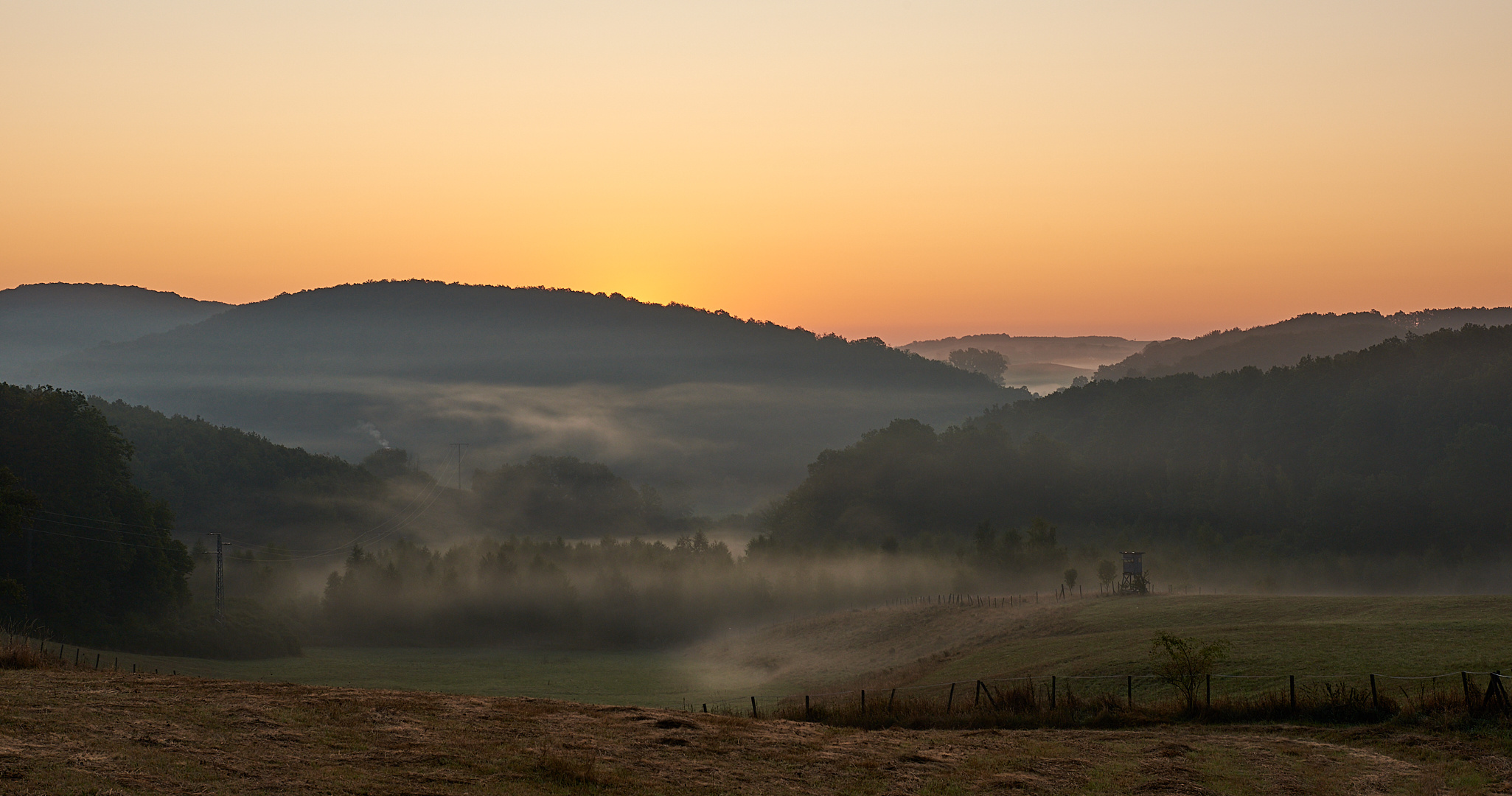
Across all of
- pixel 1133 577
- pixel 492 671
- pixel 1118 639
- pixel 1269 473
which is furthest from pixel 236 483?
pixel 1269 473

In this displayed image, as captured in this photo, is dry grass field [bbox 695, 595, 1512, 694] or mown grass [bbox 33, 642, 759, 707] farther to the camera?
mown grass [bbox 33, 642, 759, 707]

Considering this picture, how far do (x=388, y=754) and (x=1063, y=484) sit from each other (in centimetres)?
16473

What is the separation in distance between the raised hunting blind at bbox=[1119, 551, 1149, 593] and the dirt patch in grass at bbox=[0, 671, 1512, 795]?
69.4 m

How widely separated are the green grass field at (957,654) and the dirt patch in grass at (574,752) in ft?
40.1

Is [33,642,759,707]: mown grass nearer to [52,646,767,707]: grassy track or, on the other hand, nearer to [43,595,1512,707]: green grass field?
[52,646,767,707]: grassy track

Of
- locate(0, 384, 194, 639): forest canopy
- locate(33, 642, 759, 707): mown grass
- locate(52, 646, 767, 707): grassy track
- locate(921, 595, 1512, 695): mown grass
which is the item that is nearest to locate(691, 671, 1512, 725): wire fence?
locate(921, 595, 1512, 695): mown grass

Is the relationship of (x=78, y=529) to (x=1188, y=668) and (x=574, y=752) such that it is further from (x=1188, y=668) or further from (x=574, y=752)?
(x=1188, y=668)

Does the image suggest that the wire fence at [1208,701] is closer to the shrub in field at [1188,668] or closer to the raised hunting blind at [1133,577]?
the shrub in field at [1188,668]

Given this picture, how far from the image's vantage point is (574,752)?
31500mm

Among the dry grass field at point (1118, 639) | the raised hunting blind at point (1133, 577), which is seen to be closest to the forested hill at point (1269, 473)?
the raised hunting blind at point (1133, 577)

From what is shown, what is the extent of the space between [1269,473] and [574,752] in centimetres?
16381

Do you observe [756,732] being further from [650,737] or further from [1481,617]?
[1481,617]

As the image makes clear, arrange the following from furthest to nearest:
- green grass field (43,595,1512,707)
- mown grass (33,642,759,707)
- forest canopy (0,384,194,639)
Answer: mown grass (33,642,759,707) → forest canopy (0,384,194,639) → green grass field (43,595,1512,707)

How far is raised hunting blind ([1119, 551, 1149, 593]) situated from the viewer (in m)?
107
